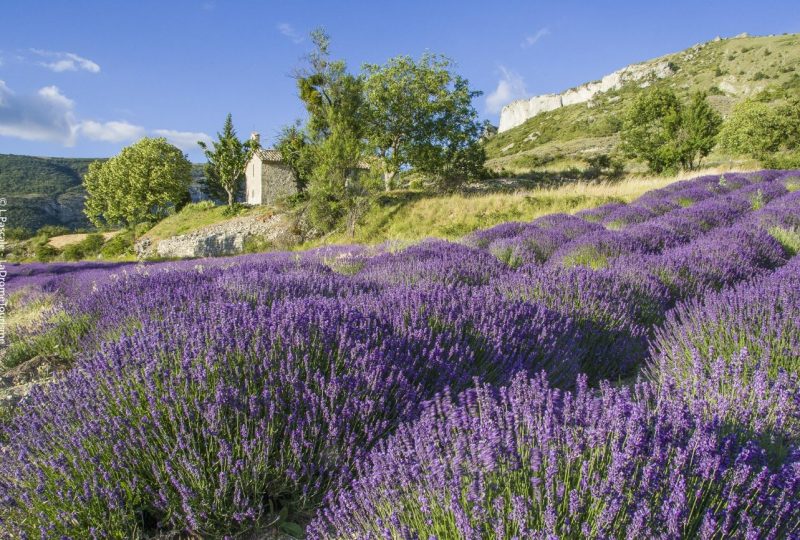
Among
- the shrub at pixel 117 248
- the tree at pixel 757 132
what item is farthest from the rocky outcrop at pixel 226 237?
the tree at pixel 757 132

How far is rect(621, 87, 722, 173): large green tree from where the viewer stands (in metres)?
27.0

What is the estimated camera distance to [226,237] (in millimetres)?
22500

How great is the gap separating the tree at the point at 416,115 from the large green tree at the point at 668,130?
38.0ft

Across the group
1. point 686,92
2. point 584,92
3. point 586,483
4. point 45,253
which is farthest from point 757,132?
point 584,92

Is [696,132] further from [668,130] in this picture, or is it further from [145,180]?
[145,180]

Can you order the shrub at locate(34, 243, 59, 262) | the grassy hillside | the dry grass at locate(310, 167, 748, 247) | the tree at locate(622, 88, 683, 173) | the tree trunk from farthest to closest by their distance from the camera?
the grassy hillside → the shrub at locate(34, 243, 59, 262) → the tree at locate(622, 88, 683, 173) → the tree trunk → the dry grass at locate(310, 167, 748, 247)

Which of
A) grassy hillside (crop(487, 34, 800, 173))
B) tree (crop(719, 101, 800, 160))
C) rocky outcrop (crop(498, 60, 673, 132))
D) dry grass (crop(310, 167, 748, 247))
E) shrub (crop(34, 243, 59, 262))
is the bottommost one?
shrub (crop(34, 243, 59, 262))

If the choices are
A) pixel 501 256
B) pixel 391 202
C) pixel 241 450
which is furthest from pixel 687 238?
pixel 391 202

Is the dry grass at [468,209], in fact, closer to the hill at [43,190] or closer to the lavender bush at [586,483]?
the lavender bush at [586,483]

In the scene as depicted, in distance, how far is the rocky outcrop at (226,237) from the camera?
69.9 feet

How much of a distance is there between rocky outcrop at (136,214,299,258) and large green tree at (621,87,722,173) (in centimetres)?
2004

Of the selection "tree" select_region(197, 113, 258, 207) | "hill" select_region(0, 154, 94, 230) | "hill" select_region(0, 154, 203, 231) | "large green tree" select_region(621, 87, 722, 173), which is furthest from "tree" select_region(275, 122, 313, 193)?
"hill" select_region(0, 154, 94, 230)

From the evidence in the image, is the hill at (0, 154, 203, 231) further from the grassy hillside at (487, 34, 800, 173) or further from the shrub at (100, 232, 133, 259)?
the grassy hillside at (487, 34, 800, 173)

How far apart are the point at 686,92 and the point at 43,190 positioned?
379 feet
